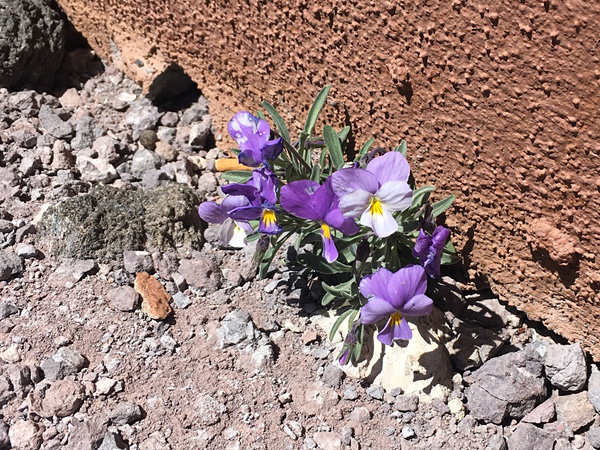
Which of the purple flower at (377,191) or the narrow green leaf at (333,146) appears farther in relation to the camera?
the narrow green leaf at (333,146)

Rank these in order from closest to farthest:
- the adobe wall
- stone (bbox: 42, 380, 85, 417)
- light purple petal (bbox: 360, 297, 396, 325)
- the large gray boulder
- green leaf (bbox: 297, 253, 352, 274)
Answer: the adobe wall
light purple petal (bbox: 360, 297, 396, 325)
stone (bbox: 42, 380, 85, 417)
green leaf (bbox: 297, 253, 352, 274)
the large gray boulder

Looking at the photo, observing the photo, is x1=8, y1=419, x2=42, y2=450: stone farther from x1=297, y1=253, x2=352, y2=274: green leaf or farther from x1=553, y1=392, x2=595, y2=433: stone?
x1=553, y1=392, x2=595, y2=433: stone

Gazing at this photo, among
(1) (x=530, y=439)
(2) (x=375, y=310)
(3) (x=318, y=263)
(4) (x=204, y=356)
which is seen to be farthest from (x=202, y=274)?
(1) (x=530, y=439)

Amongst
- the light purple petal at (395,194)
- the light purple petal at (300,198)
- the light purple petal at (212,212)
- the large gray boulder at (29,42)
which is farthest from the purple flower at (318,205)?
the large gray boulder at (29,42)

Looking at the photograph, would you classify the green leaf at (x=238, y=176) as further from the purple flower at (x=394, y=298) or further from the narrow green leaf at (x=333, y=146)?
the purple flower at (x=394, y=298)

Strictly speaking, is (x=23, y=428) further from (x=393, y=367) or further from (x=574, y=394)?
(x=574, y=394)

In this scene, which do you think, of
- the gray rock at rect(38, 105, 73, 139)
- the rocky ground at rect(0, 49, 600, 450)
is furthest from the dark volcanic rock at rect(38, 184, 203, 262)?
the gray rock at rect(38, 105, 73, 139)
